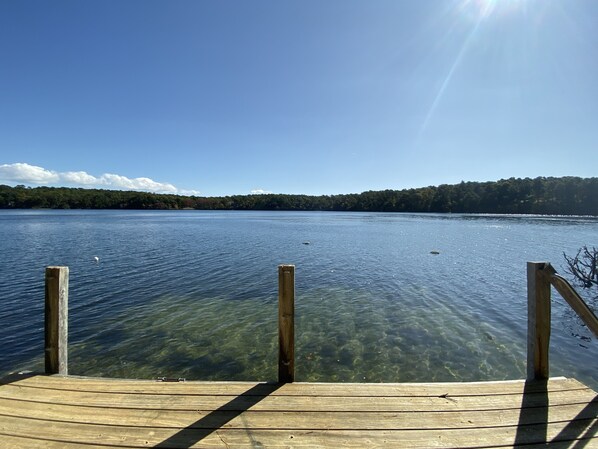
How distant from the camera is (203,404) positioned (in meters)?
3.49

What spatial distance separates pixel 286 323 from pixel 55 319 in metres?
2.99

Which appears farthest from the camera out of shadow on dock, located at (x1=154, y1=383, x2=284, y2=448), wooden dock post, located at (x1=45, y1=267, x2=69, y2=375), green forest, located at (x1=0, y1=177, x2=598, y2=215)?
green forest, located at (x1=0, y1=177, x2=598, y2=215)

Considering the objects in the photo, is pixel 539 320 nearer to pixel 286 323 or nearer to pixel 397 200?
pixel 286 323

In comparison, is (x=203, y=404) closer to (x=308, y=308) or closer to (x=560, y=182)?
(x=308, y=308)

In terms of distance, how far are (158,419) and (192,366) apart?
448 centimetres

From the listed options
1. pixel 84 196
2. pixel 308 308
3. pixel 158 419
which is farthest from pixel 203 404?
pixel 84 196

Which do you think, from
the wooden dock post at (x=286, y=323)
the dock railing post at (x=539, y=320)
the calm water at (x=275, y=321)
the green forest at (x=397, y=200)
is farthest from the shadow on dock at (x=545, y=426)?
the green forest at (x=397, y=200)

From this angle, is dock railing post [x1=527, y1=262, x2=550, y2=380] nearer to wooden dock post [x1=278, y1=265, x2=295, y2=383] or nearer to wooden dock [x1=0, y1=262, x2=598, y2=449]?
wooden dock [x1=0, y1=262, x2=598, y2=449]

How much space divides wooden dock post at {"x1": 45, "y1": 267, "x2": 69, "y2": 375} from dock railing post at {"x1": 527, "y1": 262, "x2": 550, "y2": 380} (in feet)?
19.8

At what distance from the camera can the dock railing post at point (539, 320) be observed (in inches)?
163

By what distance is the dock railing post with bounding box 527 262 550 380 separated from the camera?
4.15 meters

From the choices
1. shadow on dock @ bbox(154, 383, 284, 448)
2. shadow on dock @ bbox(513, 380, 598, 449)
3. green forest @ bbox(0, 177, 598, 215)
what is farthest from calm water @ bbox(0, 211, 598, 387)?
green forest @ bbox(0, 177, 598, 215)

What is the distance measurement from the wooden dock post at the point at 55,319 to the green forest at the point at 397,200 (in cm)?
14110

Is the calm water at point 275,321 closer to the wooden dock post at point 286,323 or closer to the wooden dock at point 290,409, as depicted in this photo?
the wooden dock post at point 286,323
